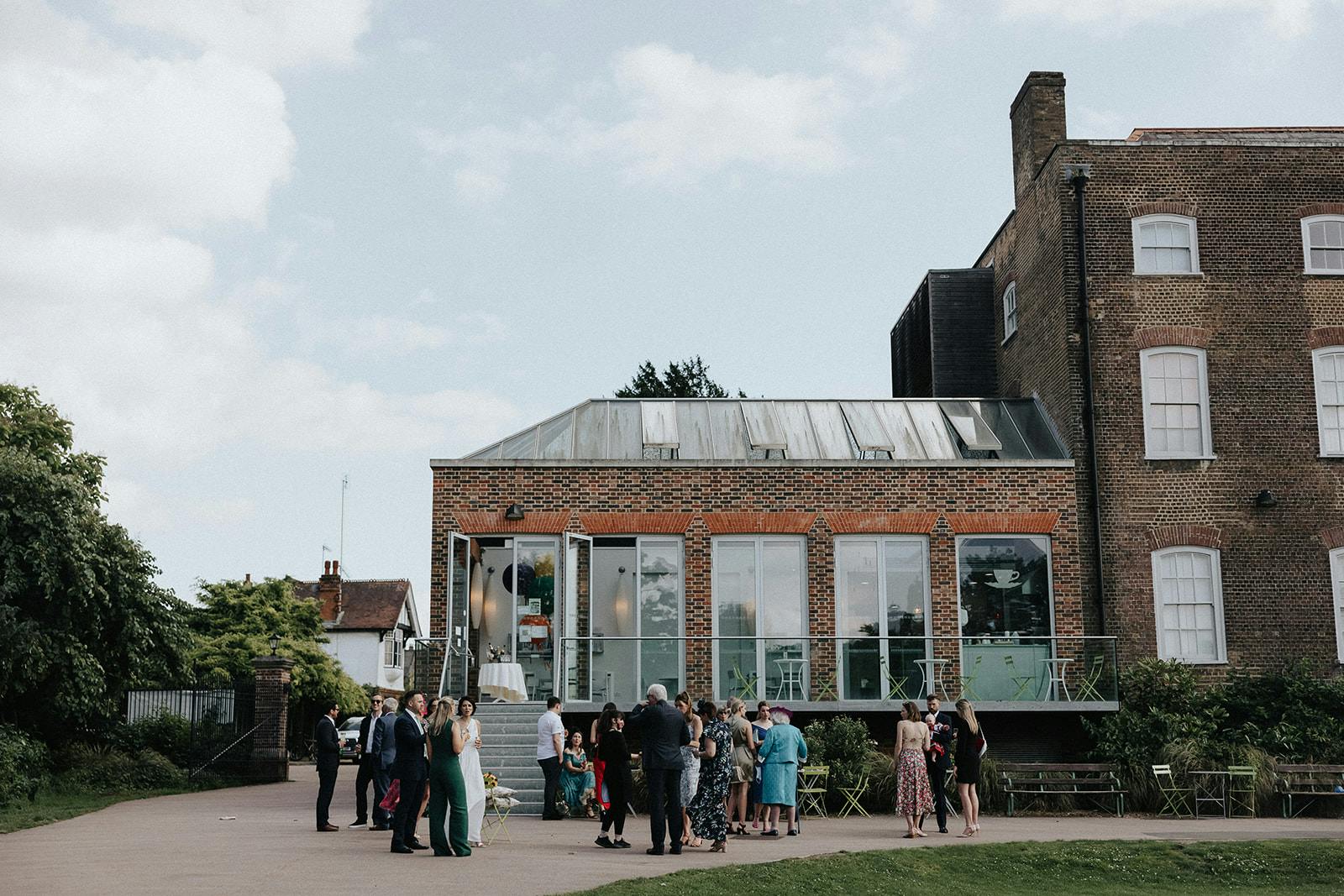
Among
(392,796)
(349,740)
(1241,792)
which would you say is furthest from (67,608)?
(1241,792)

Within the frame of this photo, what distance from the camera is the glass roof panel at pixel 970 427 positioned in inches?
904

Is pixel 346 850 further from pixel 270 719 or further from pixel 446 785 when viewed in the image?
pixel 270 719

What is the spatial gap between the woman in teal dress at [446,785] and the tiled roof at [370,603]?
1538 inches

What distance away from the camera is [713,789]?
1390 cm

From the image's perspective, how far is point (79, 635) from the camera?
21.7m

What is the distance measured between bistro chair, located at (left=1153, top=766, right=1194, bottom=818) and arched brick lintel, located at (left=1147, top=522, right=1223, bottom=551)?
4524mm

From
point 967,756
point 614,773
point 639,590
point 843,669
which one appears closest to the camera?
point 614,773

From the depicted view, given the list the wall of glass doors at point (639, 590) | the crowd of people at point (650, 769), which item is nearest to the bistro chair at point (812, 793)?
the crowd of people at point (650, 769)

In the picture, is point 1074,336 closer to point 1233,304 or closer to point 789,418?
point 1233,304

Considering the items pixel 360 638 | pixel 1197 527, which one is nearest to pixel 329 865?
pixel 1197 527

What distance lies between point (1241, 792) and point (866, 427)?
8.43 metres

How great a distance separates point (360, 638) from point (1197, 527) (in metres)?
35.8

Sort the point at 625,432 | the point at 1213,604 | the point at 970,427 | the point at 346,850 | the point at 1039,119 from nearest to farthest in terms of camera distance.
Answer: the point at 346,850 → the point at 1213,604 → the point at 625,432 → the point at 970,427 → the point at 1039,119

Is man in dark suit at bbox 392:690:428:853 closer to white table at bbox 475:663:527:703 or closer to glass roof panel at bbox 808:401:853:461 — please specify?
white table at bbox 475:663:527:703
